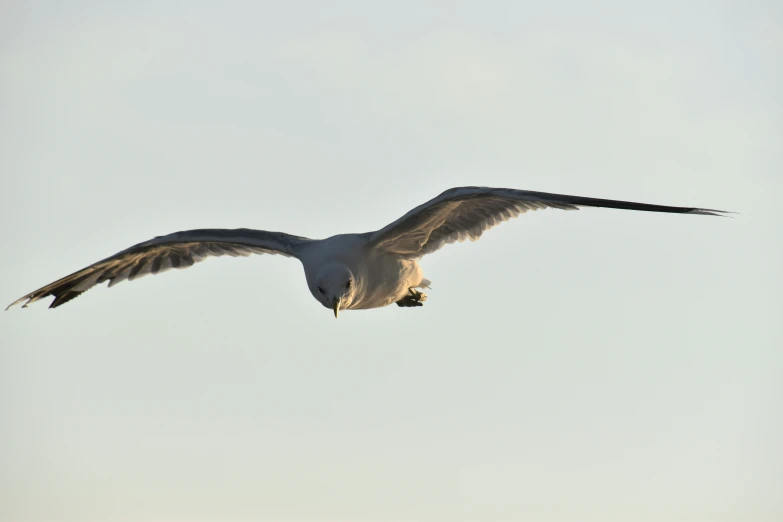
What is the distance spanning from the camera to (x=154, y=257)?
16219mm

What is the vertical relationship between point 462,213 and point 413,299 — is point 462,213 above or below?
above

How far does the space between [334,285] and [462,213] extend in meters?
1.79

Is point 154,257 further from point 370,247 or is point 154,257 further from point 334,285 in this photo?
point 334,285

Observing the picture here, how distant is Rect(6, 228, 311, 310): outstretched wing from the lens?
50.1ft

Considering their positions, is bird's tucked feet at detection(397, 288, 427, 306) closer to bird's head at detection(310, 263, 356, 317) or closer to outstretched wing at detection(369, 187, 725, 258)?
outstretched wing at detection(369, 187, 725, 258)

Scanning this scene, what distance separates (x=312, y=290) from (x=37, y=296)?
4643 mm

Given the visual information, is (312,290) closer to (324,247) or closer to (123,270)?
(324,247)

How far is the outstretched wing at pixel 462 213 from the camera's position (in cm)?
1227

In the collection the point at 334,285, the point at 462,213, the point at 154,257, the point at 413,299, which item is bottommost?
the point at 334,285

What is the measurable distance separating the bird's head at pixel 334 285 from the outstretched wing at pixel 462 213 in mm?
665

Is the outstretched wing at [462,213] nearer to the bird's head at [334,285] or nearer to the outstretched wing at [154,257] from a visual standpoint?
the bird's head at [334,285]

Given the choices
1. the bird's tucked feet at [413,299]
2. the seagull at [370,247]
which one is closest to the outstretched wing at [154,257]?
the seagull at [370,247]

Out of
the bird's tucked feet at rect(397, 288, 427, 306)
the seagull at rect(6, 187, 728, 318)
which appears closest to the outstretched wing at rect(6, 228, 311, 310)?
the seagull at rect(6, 187, 728, 318)

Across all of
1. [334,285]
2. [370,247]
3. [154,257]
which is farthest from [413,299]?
[154,257]
